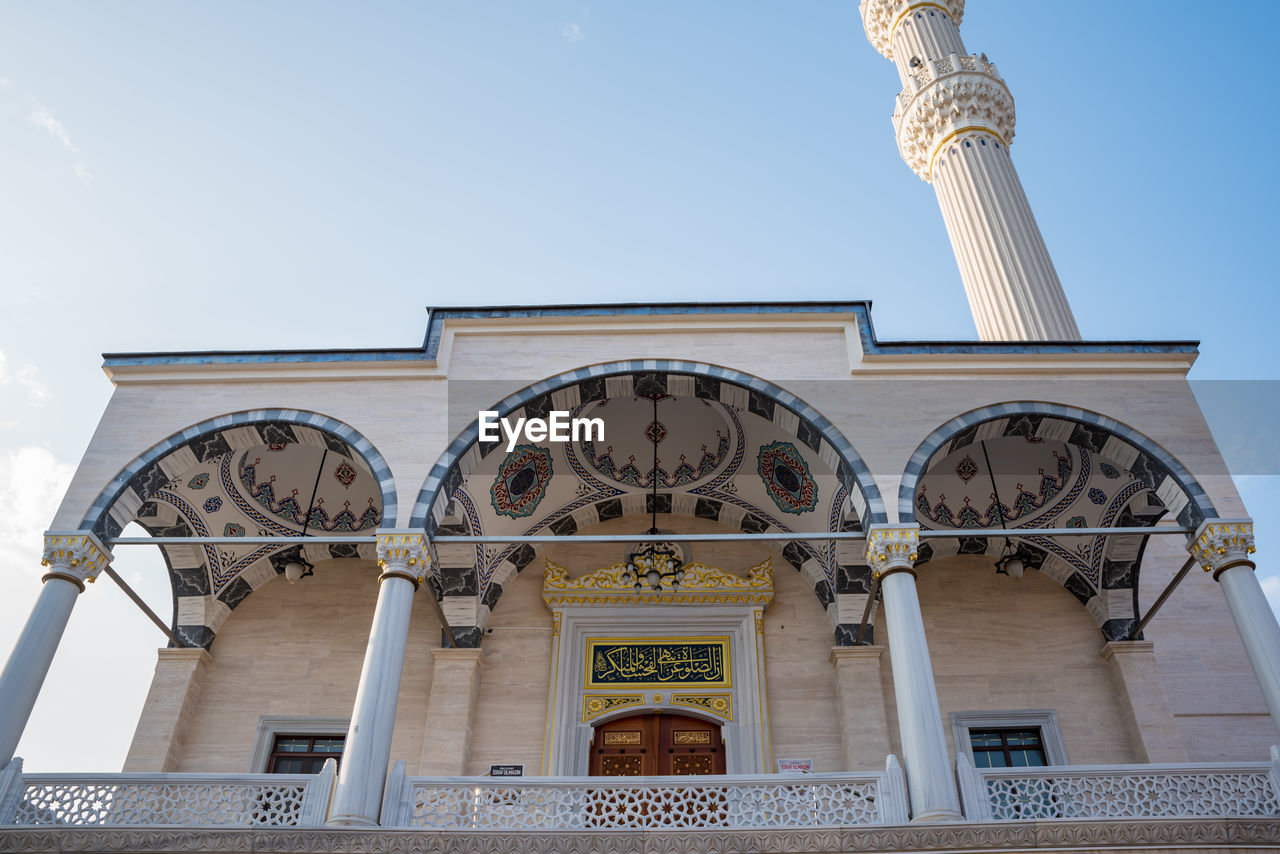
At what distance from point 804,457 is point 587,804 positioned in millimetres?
3437

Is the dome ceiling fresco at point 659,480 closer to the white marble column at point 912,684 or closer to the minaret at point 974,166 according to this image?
the white marble column at point 912,684

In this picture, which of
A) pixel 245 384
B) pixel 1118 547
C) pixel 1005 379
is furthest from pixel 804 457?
pixel 245 384

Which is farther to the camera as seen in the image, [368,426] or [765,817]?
[368,426]

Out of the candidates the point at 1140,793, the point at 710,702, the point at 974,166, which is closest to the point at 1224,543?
the point at 1140,793

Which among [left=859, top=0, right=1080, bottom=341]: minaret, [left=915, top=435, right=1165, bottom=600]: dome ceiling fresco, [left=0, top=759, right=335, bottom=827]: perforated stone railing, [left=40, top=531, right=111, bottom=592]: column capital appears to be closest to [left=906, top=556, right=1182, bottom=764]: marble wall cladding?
[left=915, top=435, right=1165, bottom=600]: dome ceiling fresco

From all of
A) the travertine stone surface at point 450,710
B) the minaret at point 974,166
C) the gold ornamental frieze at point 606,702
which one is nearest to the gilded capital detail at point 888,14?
the minaret at point 974,166

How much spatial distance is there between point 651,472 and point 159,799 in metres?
4.50

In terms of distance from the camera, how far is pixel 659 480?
8.79m

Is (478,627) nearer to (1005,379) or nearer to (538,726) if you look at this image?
(538,726)

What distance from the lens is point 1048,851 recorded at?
17.5ft

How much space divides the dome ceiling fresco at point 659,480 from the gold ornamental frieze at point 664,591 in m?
0.41

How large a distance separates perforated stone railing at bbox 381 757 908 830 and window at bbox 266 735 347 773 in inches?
94.9

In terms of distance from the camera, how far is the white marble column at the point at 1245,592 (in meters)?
5.87

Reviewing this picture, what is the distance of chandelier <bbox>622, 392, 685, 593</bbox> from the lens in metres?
7.82
